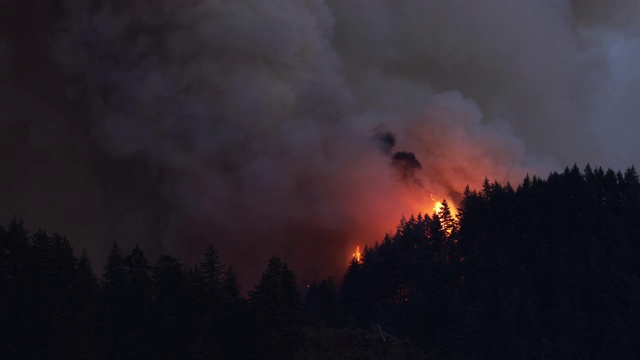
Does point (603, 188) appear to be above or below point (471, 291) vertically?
above

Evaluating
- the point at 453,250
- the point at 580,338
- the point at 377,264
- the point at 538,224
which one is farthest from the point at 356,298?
the point at 580,338

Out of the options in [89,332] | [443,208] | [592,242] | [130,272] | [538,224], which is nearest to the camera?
[89,332]

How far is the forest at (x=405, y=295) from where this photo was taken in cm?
5397

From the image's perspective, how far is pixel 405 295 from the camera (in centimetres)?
7981

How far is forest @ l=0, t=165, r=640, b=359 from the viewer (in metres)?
54.0

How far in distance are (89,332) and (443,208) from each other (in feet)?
140

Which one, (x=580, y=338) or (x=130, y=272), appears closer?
(x=130, y=272)

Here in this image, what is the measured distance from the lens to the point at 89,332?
2127 inches

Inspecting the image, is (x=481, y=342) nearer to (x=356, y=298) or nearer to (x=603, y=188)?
(x=356, y=298)

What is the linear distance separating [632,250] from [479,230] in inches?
600

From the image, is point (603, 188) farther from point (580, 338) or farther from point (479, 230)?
point (580, 338)

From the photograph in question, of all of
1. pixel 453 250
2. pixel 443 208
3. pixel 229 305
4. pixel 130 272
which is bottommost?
pixel 229 305

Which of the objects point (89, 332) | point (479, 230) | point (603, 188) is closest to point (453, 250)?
point (479, 230)

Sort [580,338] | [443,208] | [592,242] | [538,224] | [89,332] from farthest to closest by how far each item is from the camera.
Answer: [443,208]
[538,224]
[592,242]
[580,338]
[89,332]
